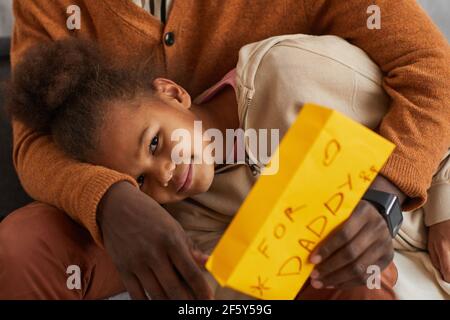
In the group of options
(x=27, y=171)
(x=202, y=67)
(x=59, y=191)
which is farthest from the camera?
(x=202, y=67)

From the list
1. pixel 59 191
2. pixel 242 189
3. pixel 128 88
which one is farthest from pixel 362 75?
pixel 59 191

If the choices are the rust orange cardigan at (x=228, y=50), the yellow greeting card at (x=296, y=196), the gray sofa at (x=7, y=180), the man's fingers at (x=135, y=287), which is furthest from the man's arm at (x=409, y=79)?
the gray sofa at (x=7, y=180)

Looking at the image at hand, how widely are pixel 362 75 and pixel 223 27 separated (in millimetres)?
287

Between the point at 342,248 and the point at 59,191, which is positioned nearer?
the point at 342,248

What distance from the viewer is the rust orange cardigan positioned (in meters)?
0.82

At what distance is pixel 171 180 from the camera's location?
0.89 meters

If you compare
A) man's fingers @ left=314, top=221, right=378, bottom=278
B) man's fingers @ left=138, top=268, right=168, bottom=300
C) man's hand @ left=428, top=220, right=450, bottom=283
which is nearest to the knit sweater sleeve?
man's fingers @ left=138, top=268, right=168, bottom=300

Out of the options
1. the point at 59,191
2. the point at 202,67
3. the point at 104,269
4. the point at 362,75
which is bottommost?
the point at 104,269

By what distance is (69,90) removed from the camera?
908 mm

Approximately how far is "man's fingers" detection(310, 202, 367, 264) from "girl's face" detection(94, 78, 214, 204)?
0.31 meters

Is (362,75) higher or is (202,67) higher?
(362,75)

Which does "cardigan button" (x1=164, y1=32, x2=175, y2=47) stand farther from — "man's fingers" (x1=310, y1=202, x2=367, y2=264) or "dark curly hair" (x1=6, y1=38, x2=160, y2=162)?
"man's fingers" (x1=310, y1=202, x2=367, y2=264)

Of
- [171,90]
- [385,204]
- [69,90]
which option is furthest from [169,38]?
[385,204]
